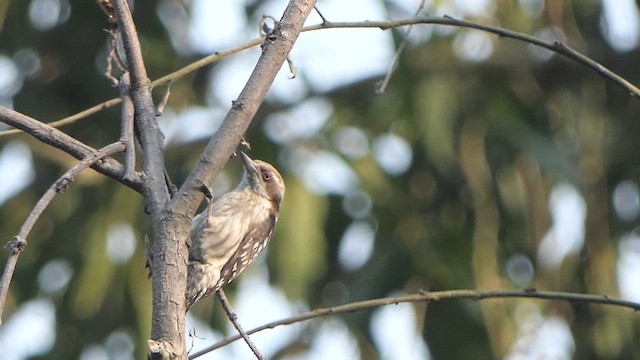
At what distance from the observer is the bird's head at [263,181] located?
6062 millimetres

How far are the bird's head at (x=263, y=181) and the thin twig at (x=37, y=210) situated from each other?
3.17m

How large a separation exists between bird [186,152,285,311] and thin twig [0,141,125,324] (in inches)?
72.9

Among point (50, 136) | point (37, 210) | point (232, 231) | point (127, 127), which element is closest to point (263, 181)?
point (232, 231)

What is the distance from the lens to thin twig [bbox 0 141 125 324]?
7.41 ft

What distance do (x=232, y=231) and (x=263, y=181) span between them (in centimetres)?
80

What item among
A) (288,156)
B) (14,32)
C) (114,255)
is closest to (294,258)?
(288,156)

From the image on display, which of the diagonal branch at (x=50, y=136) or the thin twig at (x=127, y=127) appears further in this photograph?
the thin twig at (x=127, y=127)

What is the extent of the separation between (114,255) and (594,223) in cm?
363

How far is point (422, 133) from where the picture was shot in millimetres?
7926

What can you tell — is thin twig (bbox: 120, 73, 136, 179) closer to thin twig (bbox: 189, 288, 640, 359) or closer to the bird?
thin twig (bbox: 189, 288, 640, 359)

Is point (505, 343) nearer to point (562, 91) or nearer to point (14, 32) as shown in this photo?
point (562, 91)

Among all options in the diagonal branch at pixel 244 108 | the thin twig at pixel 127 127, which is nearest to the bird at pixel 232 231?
the thin twig at pixel 127 127

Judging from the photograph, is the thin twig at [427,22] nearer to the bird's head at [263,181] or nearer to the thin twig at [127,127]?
the thin twig at [127,127]

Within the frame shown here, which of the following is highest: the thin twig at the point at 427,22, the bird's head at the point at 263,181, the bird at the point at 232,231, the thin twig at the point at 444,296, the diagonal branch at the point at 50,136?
the bird's head at the point at 263,181
